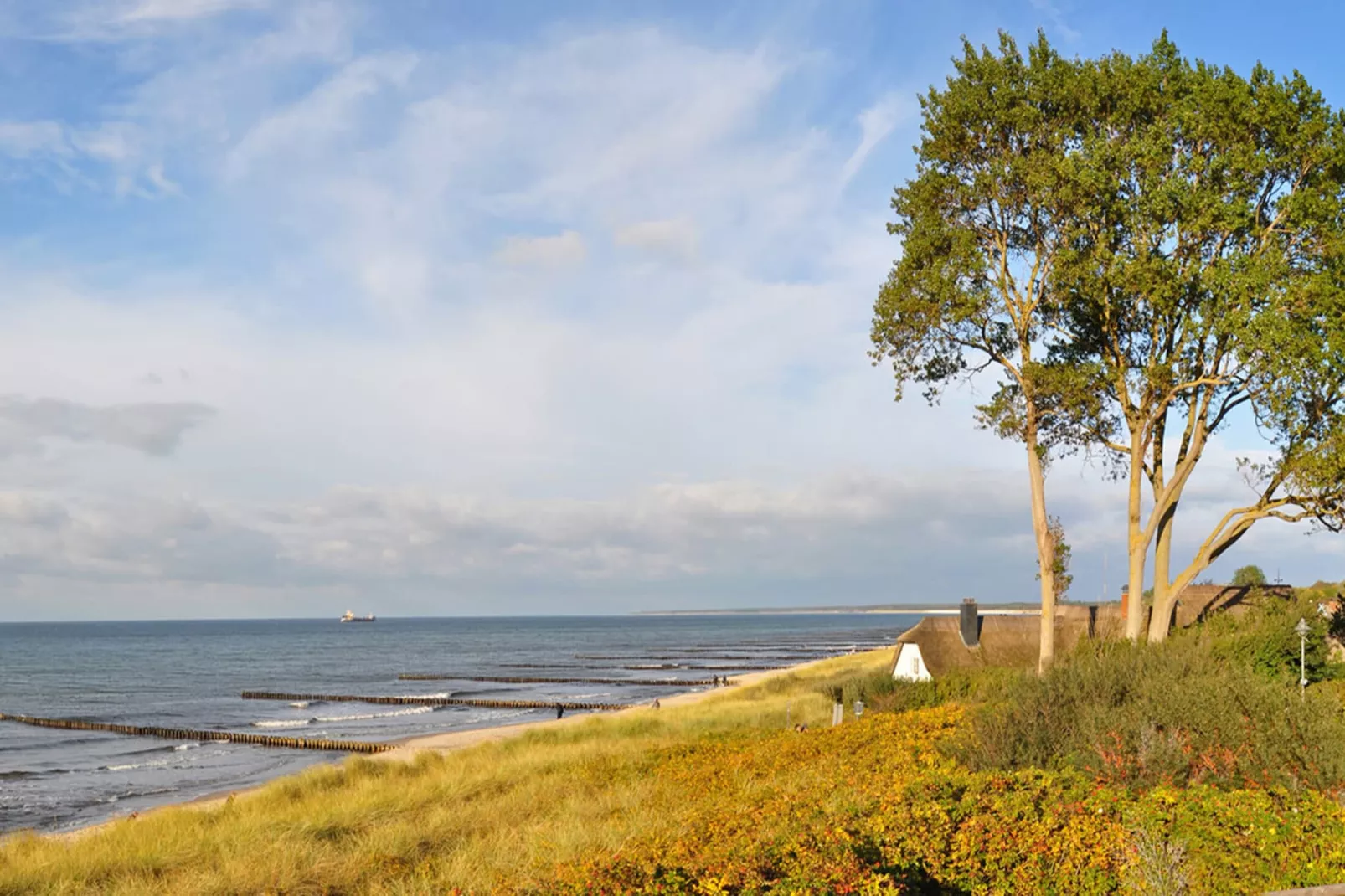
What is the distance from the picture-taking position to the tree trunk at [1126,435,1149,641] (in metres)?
22.5

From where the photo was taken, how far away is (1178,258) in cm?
2192

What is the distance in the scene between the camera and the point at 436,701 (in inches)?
2295

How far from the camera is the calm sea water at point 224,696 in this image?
103 feet

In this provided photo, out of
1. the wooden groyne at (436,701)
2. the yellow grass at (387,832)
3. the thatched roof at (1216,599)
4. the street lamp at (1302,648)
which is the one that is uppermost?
the thatched roof at (1216,599)

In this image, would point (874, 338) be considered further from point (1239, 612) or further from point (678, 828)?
point (678, 828)

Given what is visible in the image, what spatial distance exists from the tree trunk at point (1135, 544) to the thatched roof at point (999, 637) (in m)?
6.02

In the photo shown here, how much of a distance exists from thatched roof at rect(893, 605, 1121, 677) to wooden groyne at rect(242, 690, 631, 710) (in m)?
20.9

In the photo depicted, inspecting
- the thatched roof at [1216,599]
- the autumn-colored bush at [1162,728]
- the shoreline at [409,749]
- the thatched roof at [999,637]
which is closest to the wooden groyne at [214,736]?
the shoreline at [409,749]

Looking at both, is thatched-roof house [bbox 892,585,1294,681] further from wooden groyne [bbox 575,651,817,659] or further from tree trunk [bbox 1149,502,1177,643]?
wooden groyne [bbox 575,651,817,659]

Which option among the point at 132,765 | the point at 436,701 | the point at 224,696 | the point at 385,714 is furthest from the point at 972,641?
the point at 224,696

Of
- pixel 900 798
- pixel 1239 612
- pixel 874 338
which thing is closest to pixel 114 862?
pixel 900 798

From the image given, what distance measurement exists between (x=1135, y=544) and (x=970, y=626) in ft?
32.2

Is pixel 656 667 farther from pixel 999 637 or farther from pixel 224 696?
pixel 999 637

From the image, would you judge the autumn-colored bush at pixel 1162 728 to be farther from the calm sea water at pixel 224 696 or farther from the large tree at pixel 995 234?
the calm sea water at pixel 224 696
